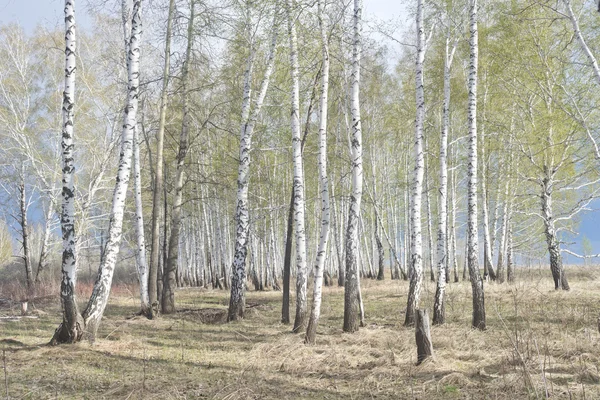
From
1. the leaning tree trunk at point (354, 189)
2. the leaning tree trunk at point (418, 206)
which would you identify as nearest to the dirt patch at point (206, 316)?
the leaning tree trunk at point (354, 189)

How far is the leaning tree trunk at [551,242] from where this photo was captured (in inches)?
558

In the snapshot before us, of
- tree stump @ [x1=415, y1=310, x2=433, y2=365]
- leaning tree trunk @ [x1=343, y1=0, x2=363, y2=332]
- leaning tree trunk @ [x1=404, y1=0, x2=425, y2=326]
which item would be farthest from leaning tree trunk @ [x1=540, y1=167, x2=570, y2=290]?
tree stump @ [x1=415, y1=310, x2=433, y2=365]

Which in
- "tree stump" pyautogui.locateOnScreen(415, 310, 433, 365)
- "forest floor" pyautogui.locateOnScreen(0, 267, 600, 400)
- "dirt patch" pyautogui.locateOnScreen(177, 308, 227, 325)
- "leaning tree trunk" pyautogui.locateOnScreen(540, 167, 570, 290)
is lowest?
"dirt patch" pyautogui.locateOnScreen(177, 308, 227, 325)

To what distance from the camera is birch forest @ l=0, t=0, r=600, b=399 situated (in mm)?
6273

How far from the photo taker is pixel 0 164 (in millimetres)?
19109

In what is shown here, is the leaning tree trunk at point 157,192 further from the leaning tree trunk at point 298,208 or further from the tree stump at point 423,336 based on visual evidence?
the tree stump at point 423,336

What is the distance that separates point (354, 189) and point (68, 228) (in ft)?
17.1

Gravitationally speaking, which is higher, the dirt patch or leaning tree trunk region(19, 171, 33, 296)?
leaning tree trunk region(19, 171, 33, 296)

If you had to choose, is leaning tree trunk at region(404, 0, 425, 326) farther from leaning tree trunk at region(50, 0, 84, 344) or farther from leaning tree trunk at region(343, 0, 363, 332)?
leaning tree trunk at region(50, 0, 84, 344)

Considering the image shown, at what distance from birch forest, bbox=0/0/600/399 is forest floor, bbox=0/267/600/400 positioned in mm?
50

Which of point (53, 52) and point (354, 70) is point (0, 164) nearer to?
point (53, 52)

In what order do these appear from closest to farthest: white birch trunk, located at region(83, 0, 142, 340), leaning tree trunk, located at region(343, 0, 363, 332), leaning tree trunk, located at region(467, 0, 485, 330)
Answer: white birch trunk, located at region(83, 0, 142, 340) → leaning tree trunk, located at region(343, 0, 363, 332) → leaning tree trunk, located at region(467, 0, 485, 330)

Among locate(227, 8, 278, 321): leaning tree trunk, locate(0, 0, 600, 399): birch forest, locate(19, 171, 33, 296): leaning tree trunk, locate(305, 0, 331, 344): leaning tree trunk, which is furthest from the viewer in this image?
locate(19, 171, 33, 296): leaning tree trunk

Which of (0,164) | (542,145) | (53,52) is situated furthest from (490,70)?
(0,164)
